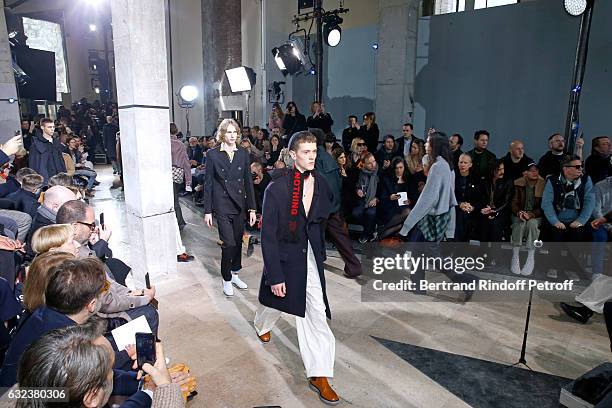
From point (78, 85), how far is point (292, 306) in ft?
81.1

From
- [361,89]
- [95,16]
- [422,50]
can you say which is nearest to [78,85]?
[95,16]

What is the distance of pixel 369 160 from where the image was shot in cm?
602

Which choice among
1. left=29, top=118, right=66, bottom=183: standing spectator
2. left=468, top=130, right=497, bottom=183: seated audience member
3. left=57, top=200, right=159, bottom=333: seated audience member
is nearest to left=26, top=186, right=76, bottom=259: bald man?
left=57, top=200, right=159, bottom=333: seated audience member

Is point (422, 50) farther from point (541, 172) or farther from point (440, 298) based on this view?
point (440, 298)

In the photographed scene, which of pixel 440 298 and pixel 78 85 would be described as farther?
pixel 78 85

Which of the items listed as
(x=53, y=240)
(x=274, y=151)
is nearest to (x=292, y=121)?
(x=274, y=151)

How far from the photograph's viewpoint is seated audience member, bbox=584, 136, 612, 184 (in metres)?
5.27

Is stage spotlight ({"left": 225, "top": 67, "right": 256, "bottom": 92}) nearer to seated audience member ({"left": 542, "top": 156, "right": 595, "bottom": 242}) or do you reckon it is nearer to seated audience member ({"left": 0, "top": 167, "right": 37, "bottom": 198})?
seated audience member ({"left": 0, "top": 167, "right": 37, "bottom": 198})

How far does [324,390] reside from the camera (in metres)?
2.71

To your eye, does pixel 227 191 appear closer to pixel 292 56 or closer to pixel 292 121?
pixel 292 121

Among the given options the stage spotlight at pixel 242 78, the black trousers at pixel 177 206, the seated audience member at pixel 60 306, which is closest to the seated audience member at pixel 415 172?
the black trousers at pixel 177 206

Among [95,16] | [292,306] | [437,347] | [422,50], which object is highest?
[95,16]

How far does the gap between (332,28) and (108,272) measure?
7.66m

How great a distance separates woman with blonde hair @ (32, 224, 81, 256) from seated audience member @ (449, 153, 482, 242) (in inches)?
170
